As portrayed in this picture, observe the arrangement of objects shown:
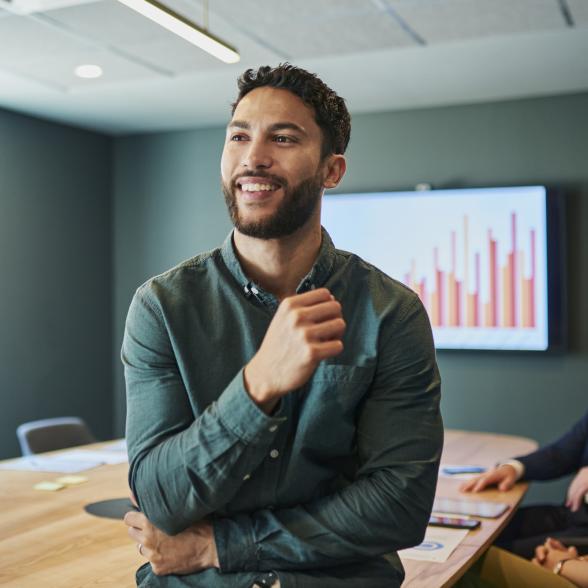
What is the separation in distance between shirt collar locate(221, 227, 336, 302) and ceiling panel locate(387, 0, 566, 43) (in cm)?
246

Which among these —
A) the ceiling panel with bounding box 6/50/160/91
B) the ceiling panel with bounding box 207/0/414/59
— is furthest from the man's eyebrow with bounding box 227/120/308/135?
the ceiling panel with bounding box 6/50/160/91

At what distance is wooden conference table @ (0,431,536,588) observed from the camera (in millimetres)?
1954

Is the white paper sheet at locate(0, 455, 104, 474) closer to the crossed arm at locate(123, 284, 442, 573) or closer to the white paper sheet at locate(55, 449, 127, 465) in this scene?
the white paper sheet at locate(55, 449, 127, 465)

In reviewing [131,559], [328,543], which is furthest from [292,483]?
[131,559]

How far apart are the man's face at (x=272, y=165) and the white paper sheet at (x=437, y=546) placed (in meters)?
1.07

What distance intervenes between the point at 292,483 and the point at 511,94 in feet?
14.9

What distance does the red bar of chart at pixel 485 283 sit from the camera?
17.5 ft

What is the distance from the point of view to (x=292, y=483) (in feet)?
4.42

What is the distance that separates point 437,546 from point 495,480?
857mm

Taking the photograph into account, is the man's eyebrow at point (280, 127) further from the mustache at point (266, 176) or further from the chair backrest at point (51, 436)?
the chair backrest at point (51, 436)

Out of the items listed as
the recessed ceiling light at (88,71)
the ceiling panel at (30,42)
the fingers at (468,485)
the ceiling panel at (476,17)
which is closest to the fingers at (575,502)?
the fingers at (468,485)

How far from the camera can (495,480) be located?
2959mm

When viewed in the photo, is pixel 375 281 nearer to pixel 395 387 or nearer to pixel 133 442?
pixel 395 387

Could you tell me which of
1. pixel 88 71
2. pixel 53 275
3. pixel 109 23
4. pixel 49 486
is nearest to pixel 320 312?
pixel 49 486
